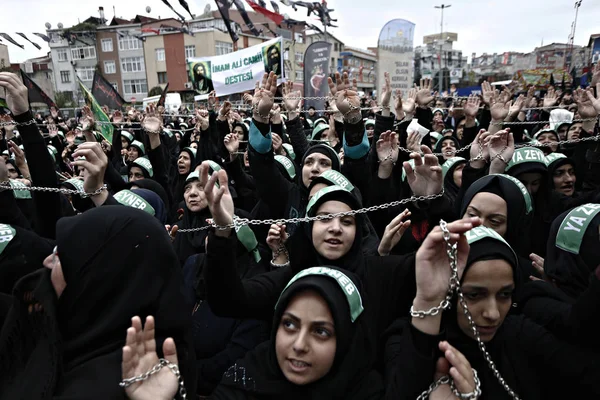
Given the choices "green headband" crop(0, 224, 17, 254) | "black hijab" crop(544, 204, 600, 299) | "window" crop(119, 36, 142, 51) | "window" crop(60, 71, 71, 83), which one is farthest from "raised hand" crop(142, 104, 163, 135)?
"window" crop(60, 71, 71, 83)

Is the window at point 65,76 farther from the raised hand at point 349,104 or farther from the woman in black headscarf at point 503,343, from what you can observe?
the woman in black headscarf at point 503,343

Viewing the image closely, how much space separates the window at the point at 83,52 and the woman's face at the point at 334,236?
5426cm

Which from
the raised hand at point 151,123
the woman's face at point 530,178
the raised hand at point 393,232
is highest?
the raised hand at point 151,123

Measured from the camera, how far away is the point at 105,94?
10.5 meters

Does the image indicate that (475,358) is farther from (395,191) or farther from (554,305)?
(395,191)

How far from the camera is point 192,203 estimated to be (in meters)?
3.80

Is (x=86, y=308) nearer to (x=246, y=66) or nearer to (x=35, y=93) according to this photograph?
(x=246, y=66)

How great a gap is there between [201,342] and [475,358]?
5.40 ft

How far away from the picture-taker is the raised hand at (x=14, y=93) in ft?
9.00

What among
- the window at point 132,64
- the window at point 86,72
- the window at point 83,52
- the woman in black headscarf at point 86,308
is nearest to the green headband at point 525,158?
the woman in black headscarf at point 86,308

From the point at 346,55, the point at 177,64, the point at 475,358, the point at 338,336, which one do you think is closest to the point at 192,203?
the point at 338,336

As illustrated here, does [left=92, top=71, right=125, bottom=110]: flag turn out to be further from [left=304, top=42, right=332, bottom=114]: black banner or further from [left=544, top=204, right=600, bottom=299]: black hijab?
[left=544, top=204, right=600, bottom=299]: black hijab

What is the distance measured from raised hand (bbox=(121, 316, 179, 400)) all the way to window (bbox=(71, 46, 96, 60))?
54932mm

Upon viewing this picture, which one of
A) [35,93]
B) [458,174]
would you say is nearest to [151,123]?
[458,174]
